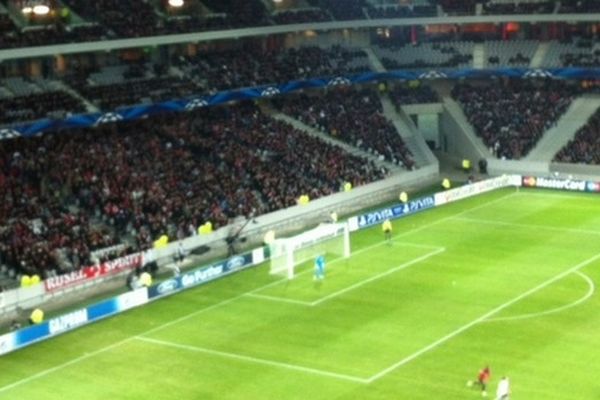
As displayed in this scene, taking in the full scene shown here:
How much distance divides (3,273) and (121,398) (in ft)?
51.7

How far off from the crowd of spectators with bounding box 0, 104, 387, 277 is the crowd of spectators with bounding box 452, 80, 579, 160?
11953 millimetres

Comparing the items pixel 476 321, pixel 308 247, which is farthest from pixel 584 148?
pixel 476 321

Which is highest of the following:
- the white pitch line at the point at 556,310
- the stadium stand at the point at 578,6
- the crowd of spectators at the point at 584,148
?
the stadium stand at the point at 578,6

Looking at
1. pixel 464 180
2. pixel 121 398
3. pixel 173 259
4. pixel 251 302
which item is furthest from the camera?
pixel 464 180

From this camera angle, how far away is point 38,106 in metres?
61.7

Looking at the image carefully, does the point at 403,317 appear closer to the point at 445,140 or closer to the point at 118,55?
the point at 118,55

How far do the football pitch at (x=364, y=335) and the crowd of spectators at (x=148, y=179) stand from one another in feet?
22.2

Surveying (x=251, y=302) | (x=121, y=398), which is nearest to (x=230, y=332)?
(x=251, y=302)

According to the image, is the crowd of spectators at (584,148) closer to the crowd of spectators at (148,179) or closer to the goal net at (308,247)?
the crowd of spectators at (148,179)

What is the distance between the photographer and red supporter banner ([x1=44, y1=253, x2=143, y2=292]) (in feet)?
161

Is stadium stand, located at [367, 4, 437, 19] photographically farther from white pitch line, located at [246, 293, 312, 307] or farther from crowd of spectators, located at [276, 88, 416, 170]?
white pitch line, located at [246, 293, 312, 307]

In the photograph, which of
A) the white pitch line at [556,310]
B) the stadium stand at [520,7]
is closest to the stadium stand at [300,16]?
the stadium stand at [520,7]

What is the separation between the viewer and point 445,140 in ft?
285

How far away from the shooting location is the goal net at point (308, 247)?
52312mm
